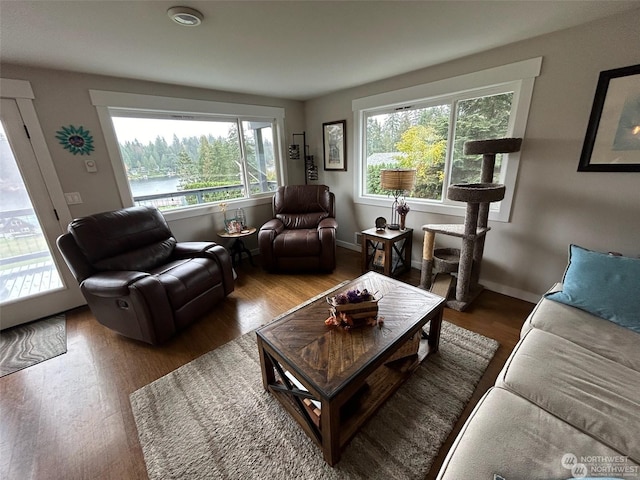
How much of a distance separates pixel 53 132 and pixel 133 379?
225cm

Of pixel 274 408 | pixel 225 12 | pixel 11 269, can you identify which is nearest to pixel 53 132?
pixel 11 269

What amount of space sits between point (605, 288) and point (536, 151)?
1.24 metres

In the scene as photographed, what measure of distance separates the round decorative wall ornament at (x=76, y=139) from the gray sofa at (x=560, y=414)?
348 cm

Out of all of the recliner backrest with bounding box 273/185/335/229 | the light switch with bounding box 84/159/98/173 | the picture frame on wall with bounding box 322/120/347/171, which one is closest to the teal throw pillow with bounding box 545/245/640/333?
the recliner backrest with bounding box 273/185/335/229

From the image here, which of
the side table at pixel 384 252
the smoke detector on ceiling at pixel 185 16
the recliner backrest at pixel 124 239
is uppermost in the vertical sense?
the smoke detector on ceiling at pixel 185 16

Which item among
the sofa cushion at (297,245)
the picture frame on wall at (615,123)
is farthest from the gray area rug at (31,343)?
Result: the picture frame on wall at (615,123)

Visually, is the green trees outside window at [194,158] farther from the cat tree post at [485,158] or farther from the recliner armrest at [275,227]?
the cat tree post at [485,158]

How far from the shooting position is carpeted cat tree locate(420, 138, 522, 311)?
2.02 meters

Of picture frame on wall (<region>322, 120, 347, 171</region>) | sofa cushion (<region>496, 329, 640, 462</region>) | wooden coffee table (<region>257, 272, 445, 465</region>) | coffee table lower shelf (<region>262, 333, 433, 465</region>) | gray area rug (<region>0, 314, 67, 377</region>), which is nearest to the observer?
sofa cushion (<region>496, 329, 640, 462</region>)

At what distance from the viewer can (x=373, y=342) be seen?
1.34 metres

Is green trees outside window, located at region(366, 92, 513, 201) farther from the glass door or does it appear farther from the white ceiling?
the glass door

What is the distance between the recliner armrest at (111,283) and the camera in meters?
1.85

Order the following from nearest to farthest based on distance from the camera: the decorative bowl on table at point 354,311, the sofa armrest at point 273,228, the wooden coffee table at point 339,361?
the wooden coffee table at point 339,361, the decorative bowl on table at point 354,311, the sofa armrest at point 273,228

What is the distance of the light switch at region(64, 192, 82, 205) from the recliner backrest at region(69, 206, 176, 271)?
45cm
